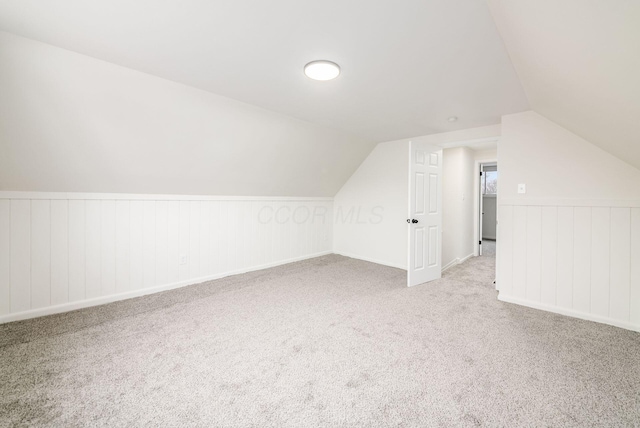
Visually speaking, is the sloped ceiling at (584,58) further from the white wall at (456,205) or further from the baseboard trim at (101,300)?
the baseboard trim at (101,300)

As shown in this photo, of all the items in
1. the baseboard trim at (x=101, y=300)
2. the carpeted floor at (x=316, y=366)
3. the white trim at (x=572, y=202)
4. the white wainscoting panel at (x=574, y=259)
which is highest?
the white trim at (x=572, y=202)

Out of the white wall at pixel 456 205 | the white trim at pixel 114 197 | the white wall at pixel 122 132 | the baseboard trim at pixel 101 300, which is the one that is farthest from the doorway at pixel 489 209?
the baseboard trim at pixel 101 300

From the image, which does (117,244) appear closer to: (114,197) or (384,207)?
(114,197)

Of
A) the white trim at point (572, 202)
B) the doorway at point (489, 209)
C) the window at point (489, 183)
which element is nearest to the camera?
the white trim at point (572, 202)

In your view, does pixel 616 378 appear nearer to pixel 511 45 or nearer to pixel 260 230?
pixel 511 45

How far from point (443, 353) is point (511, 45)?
2.13 m

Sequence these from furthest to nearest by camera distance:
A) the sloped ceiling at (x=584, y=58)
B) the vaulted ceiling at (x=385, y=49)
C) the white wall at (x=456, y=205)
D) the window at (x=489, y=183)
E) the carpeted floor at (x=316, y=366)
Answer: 1. the window at (x=489, y=183)
2. the white wall at (x=456, y=205)
3. the carpeted floor at (x=316, y=366)
4. the vaulted ceiling at (x=385, y=49)
5. the sloped ceiling at (x=584, y=58)

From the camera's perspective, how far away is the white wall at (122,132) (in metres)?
1.97

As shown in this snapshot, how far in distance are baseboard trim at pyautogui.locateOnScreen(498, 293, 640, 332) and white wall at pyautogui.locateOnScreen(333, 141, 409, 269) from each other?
1.58 metres

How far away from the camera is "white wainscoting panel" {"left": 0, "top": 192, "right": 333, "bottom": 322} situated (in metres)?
2.49

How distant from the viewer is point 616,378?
1.75 metres

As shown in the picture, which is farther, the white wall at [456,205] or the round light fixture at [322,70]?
the white wall at [456,205]

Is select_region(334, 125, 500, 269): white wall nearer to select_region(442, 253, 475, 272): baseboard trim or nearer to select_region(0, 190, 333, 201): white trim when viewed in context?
select_region(442, 253, 475, 272): baseboard trim

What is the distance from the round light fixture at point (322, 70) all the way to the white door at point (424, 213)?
1.73 metres
